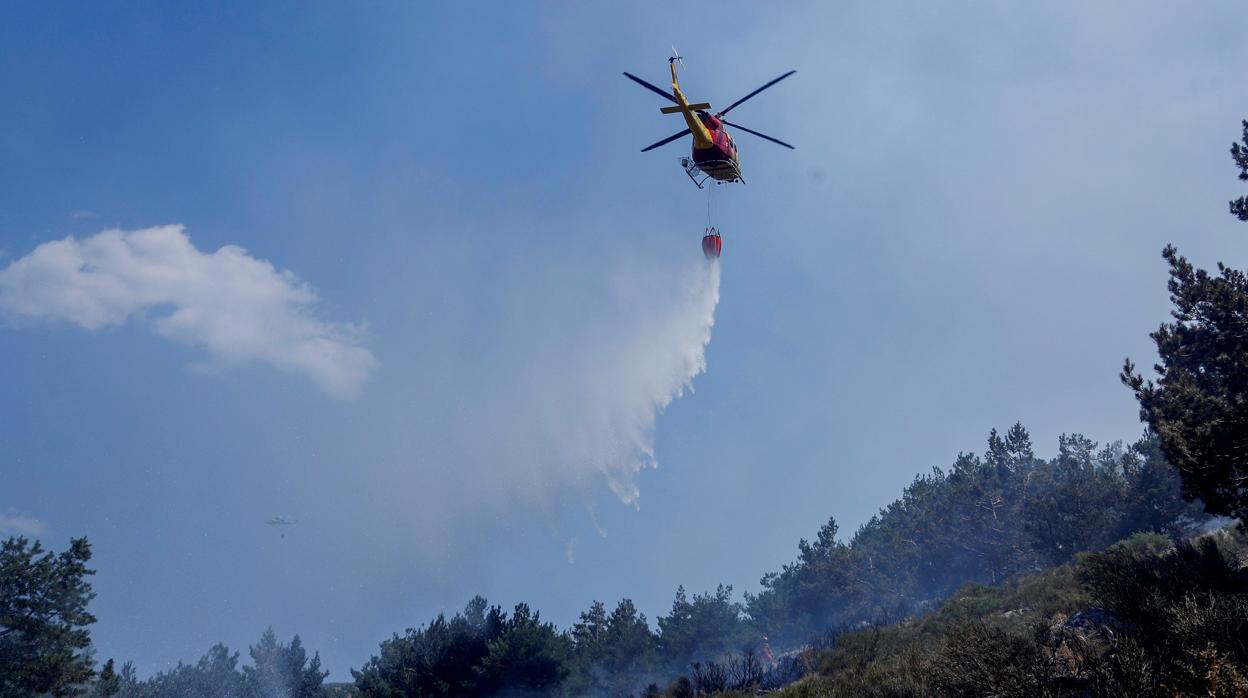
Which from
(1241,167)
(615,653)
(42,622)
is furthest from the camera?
(615,653)

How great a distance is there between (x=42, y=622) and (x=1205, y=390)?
64531 millimetres

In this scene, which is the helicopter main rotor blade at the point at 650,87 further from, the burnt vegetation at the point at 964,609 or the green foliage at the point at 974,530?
the green foliage at the point at 974,530

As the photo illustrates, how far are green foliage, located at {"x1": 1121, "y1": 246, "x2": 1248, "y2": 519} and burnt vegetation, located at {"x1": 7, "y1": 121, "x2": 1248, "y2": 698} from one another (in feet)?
0.25

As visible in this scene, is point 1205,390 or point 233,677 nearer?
point 1205,390

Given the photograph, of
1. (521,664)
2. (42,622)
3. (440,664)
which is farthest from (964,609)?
(42,622)

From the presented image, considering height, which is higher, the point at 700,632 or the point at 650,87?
the point at 650,87

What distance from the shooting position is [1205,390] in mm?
25781

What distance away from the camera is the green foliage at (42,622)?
3594cm

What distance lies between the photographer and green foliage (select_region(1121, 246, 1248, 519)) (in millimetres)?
17688

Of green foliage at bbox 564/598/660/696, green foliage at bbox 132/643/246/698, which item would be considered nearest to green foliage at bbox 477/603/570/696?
green foliage at bbox 564/598/660/696

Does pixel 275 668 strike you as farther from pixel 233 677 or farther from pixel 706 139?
pixel 706 139

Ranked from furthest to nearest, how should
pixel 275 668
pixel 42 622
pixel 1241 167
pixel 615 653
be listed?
1. pixel 275 668
2. pixel 615 653
3. pixel 42 622
4. pixel 1241 167

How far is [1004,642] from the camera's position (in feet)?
48.5

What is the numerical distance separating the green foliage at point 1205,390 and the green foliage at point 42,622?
Answer: 181 feet
